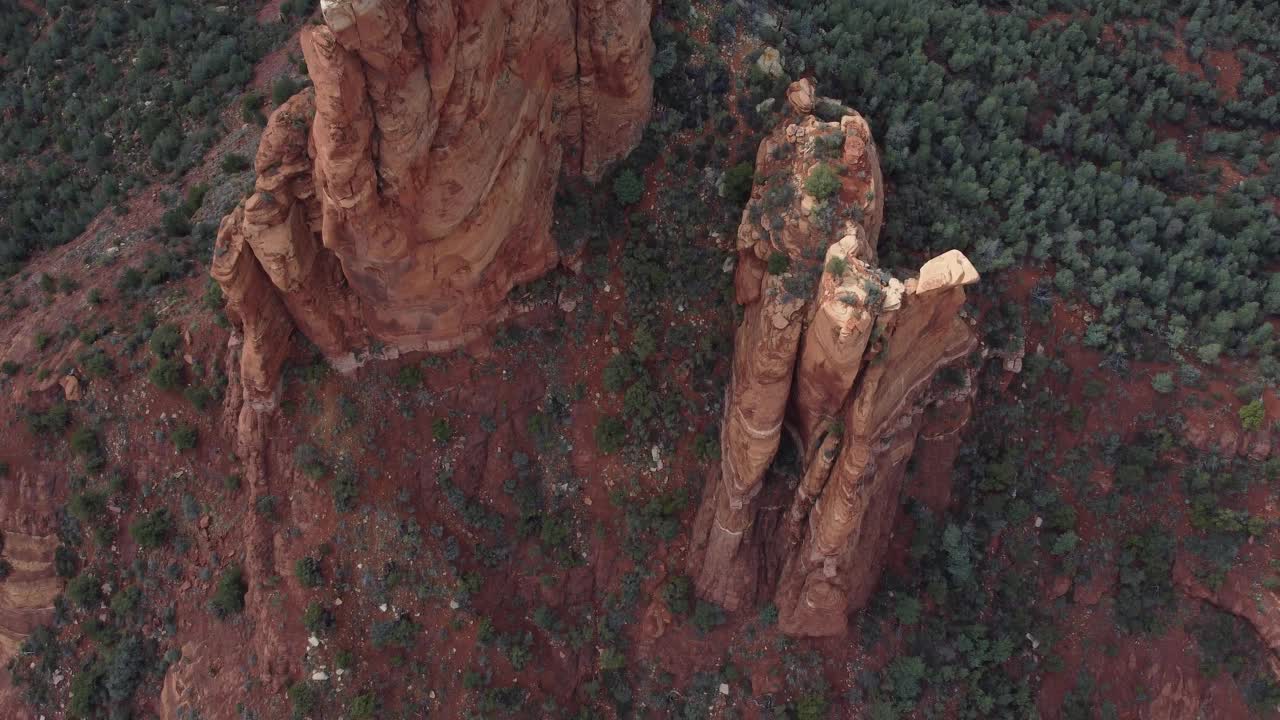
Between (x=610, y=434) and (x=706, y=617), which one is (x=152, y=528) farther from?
(x=706, y=617)

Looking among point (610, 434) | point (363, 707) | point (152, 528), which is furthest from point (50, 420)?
point (610, 434)

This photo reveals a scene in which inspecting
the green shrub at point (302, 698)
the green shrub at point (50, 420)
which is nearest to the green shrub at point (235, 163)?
the green shrub at point (50, 420)

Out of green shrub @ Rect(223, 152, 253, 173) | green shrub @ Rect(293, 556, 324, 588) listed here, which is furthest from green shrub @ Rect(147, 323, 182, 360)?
green shrub @ Rect(293, 556, 324, 588)

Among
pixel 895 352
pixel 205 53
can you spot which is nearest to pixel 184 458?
pixel 205 53

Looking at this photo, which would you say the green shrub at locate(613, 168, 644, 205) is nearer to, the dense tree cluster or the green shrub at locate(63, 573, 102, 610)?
the dense tree cluster

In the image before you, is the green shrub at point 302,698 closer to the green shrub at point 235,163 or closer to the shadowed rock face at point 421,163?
the shadowed rock face at point 421,163
